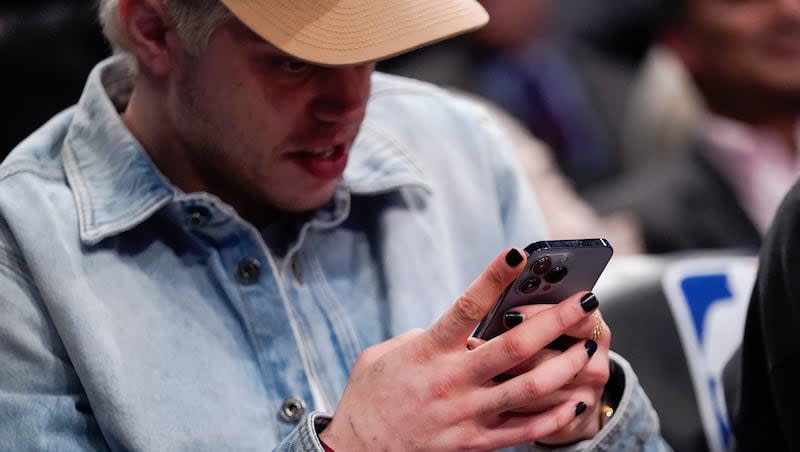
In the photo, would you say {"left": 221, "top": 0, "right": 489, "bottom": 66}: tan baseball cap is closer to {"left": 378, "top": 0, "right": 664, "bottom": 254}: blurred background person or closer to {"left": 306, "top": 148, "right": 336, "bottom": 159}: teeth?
{"left": 306, "top": 148, "right": 336, "bottom": 159}: teeth

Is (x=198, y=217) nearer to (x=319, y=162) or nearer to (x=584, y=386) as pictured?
(x=319, y=162)

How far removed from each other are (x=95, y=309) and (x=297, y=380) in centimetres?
23

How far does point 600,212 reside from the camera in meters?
2.53

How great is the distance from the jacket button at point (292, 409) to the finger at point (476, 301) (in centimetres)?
24

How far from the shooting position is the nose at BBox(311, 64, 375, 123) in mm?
1264

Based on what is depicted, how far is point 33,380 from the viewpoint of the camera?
1.21 m

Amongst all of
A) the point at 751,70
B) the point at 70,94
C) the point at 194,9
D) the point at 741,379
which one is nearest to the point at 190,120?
the point at 194,9

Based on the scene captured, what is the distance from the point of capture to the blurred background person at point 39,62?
7.62ft

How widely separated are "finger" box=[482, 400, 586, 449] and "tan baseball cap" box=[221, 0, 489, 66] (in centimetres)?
39

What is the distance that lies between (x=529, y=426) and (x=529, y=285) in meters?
0.15

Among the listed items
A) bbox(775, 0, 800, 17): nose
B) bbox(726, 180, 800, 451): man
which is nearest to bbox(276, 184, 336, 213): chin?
bbox(726, 180, 800, 451): man

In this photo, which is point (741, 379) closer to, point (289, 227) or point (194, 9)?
point (289, 227)

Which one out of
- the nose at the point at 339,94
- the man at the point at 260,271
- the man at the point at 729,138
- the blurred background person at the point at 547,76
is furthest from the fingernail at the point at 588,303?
the blurred background person at the point at 547,76

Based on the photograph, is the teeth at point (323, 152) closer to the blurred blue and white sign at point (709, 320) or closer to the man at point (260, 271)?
the man at point (260, 271)
